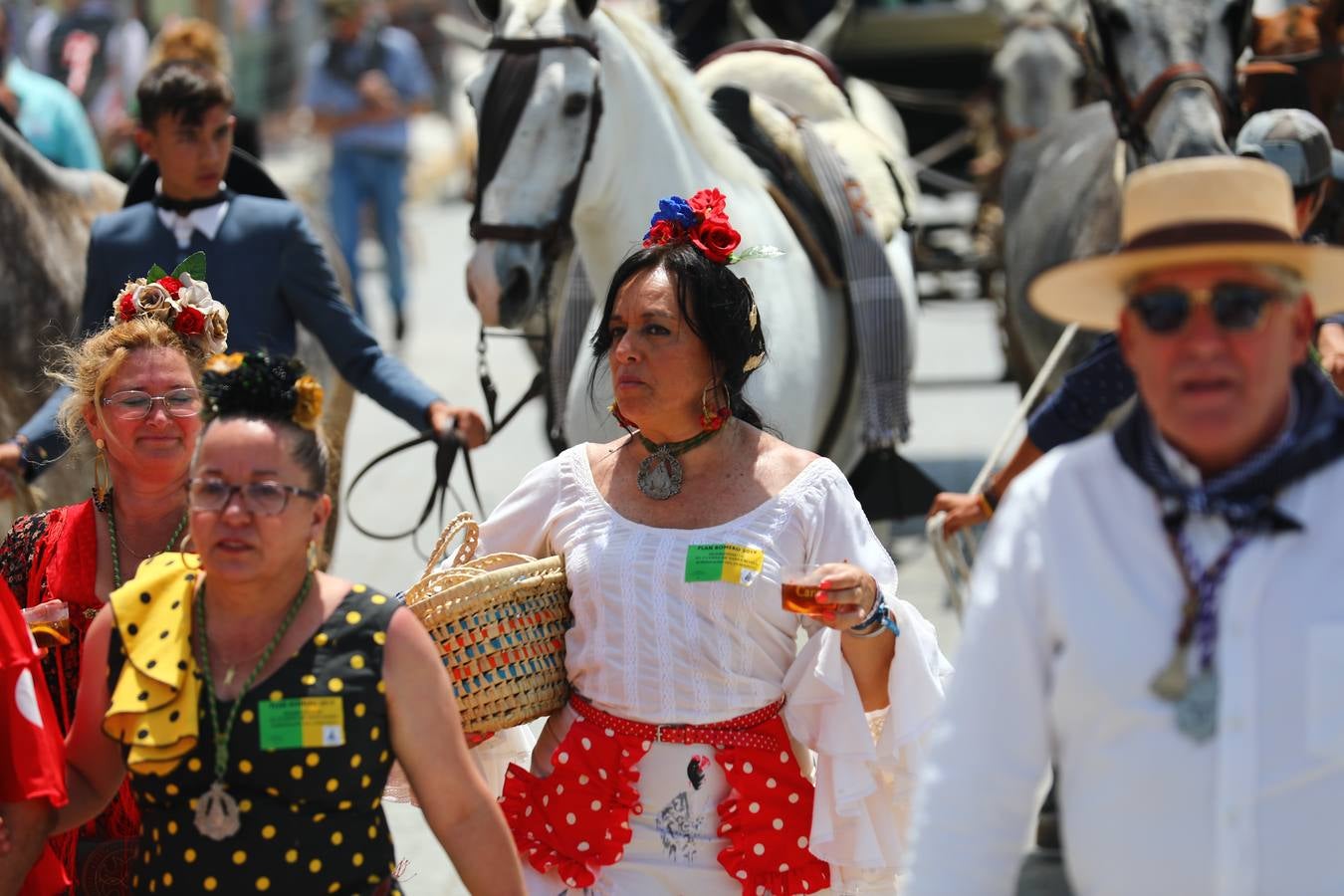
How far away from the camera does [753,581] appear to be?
11.4ft

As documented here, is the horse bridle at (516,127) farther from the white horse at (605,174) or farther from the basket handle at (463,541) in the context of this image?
the basket handle at (463,541)

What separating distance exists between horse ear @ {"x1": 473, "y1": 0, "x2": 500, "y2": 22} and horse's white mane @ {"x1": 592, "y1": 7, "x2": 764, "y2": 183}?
31cm

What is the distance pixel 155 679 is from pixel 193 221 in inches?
102

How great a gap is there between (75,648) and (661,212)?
4.42ft

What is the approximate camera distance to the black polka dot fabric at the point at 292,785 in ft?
9.45

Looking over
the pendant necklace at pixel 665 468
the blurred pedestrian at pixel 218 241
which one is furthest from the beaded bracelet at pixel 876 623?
the blurred pedestrian at pixel 218 241

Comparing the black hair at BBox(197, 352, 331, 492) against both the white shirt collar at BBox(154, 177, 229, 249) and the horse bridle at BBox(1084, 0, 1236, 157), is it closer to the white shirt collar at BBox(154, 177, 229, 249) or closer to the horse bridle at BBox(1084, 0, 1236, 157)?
the white shirt collar at BBox(154, 177, 229, 249)

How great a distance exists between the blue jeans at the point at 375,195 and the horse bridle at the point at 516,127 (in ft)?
27.7

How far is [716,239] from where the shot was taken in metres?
3.73

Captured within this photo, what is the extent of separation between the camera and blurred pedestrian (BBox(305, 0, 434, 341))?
1370 cm

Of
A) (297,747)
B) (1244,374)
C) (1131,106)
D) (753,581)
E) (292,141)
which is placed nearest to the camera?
(1244,374)

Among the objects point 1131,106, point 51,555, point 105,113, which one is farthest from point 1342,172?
point 105,113

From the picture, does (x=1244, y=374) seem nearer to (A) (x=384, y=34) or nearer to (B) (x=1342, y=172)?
(B) (x=1342, y=172)

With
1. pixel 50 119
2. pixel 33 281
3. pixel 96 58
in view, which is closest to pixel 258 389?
pixel 33 281
